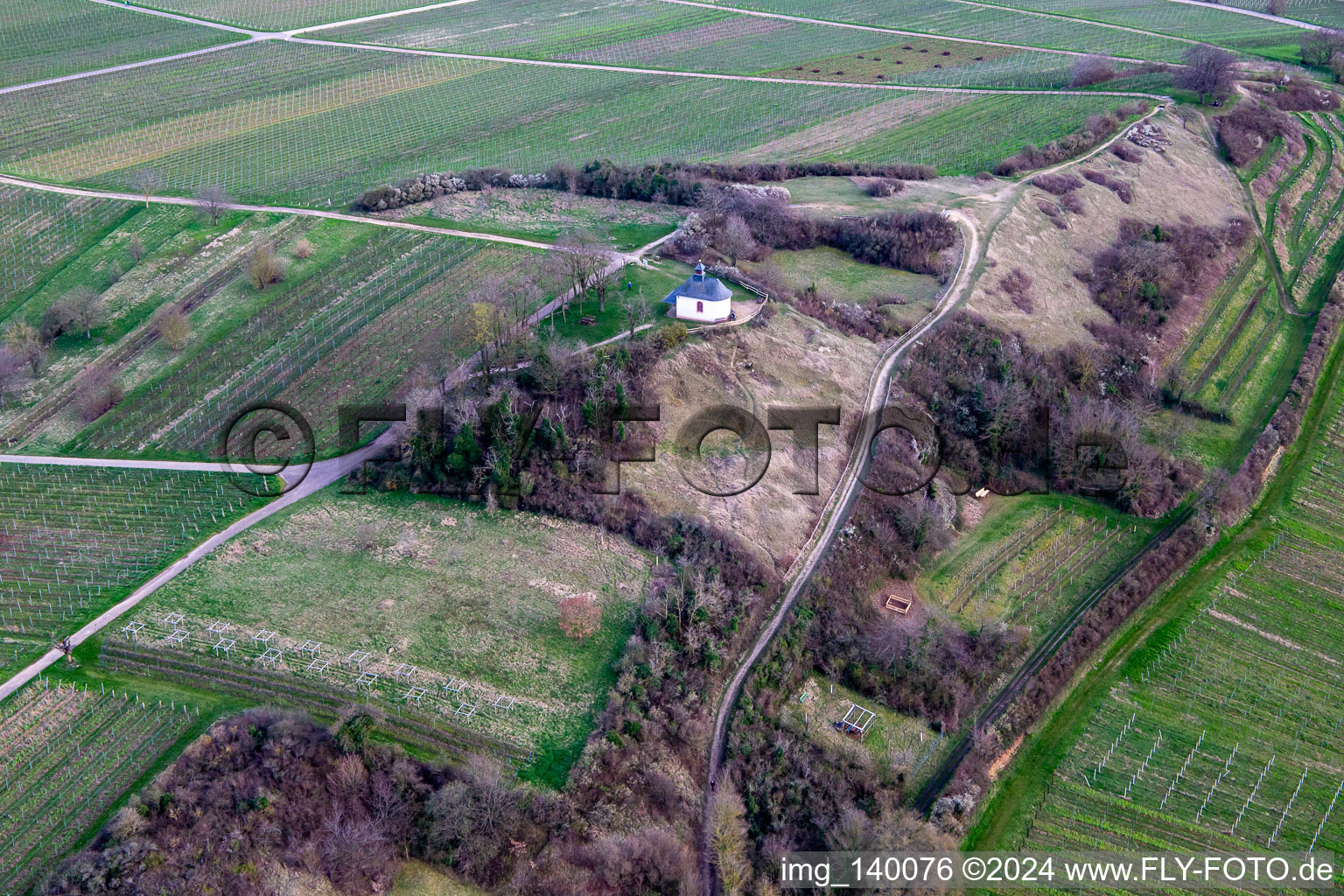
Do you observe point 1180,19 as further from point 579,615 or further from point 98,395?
point 98,395

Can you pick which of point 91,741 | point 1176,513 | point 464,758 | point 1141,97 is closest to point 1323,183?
point 1141,97

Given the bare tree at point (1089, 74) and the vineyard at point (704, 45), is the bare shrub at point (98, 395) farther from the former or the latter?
the bare tree at point (1089, 74)

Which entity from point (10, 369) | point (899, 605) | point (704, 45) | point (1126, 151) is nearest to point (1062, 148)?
point (1126, 151)

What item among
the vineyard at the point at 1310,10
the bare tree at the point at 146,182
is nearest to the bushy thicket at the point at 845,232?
the bare tree at the point at 146,182

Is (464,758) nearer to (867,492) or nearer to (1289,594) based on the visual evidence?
(867,492)

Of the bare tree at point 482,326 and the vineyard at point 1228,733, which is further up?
the bare tree at point 482,326

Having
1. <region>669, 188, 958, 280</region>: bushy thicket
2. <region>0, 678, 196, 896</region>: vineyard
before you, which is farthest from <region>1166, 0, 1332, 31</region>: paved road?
<region>0, 678, 196, 896</region>: vineyard
